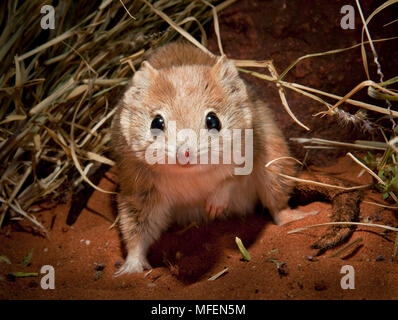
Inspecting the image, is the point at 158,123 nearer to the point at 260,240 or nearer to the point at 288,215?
the point at 260,240

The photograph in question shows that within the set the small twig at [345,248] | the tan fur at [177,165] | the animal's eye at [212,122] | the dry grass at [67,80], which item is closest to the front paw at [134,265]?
the tan fur at [177,165]

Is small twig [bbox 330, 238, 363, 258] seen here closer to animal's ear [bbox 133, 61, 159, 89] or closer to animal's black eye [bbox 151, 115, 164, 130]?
animal's black eye [bbox 151, 115, 164, 130]

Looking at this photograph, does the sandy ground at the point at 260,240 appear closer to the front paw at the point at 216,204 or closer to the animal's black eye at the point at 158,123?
the front paw at the point at 216,204

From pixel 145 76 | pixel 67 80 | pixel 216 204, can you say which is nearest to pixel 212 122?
pixel 145 76

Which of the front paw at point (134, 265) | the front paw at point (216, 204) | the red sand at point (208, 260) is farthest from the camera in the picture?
the front paw at point (216, 204)

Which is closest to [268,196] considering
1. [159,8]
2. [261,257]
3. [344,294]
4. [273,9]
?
[261,257]

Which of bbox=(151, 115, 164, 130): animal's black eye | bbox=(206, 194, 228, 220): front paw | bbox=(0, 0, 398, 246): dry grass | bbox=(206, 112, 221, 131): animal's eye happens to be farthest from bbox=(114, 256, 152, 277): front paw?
bbox=(206, 112, 221, 131): animal's eye
